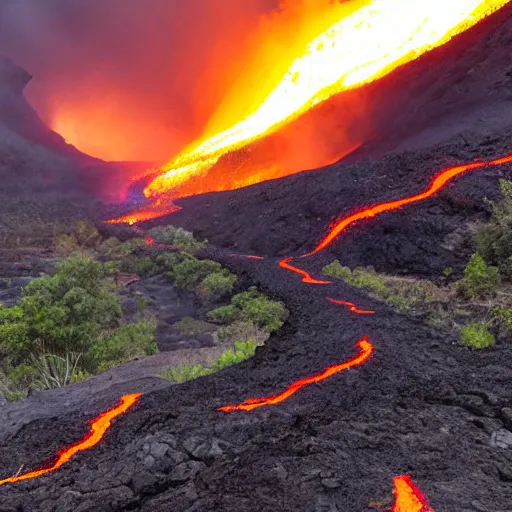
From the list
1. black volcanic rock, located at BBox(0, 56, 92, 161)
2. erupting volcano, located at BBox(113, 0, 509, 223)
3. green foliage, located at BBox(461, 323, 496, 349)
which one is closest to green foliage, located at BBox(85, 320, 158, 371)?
green foliage, located at BBox(461, 323, 496, 349)

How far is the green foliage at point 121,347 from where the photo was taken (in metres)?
10.9

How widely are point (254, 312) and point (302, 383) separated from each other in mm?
5885

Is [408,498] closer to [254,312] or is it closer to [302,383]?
[302,383]

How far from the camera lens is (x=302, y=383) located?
25.5ft

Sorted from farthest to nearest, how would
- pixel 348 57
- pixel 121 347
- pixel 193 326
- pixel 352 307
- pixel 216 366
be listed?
pixel 348 57 < pixel 193 326 < pixel 352 307 < pixel 121 347 < pixel 216 366

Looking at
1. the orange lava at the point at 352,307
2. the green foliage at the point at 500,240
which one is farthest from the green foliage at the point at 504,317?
the green foliage at the point at 500,240

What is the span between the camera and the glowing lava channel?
4044 centimetres

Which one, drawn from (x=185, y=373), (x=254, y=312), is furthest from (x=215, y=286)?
(x=185, y=373)

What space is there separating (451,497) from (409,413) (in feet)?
5.81

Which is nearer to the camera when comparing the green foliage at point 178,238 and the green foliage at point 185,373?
the green foliage at point 185,373

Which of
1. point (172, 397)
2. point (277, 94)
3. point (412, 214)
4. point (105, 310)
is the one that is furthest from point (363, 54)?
point (172, 397)

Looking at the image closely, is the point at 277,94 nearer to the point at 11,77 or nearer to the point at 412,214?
the point at 412,214

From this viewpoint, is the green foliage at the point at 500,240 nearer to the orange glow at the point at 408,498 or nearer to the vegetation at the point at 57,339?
the vegetation at the point at 57,339

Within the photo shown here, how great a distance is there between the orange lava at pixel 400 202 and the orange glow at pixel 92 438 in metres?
16.6
